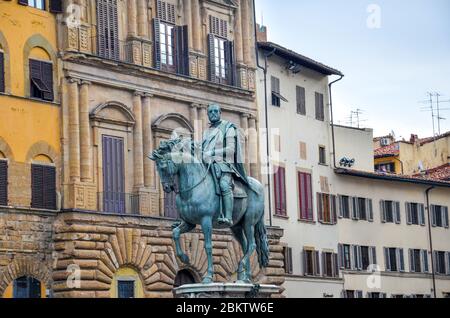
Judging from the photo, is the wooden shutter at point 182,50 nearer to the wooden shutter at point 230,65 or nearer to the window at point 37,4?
the wooden shutter at point 230,65

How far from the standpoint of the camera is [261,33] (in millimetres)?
50531

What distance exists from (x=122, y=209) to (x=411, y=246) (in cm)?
1991

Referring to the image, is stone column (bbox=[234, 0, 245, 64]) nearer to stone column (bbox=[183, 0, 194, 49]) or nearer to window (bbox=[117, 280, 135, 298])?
stone column (bbox=[183, 0, 194, 49])

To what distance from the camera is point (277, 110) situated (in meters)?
47.6

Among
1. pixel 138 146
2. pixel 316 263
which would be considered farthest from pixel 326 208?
pixel 138 146

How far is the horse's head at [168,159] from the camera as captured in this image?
21.4 metres

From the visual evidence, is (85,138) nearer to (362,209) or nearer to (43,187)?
(43,187)

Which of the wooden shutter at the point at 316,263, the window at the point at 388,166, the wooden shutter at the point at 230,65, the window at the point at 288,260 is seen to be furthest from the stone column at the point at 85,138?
the window at the point at 388,166

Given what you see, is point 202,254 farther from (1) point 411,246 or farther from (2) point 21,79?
(1) point 411,246

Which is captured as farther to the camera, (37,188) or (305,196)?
(305,196)

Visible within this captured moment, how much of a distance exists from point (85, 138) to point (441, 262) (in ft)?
79.6

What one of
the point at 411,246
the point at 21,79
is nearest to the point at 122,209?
the point at 21,79

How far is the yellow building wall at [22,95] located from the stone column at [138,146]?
3.31 m

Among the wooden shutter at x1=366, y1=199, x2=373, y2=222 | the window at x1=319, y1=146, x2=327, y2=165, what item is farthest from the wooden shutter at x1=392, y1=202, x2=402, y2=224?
the window at x1=319, y1=146, x2=327, y2=165
